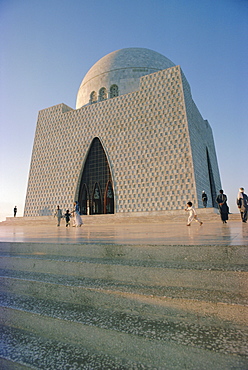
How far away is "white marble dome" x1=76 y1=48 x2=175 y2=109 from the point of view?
27337 millimetres

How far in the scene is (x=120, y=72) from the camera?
1091 inches

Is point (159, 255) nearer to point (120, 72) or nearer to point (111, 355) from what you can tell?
point (111, 355)

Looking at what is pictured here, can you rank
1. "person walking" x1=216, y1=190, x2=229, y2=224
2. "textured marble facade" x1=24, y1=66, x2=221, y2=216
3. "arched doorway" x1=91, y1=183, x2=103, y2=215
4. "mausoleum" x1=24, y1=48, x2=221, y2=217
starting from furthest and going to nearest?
"arched doorway" x1=91, y1=183, x2=103, y2=215 < "mausoleum" x1=24, y1=48, x2=221, y2=217 < "textured marble facade" x1=24, y1=66, x2=221, y2=216 < "person walking" x1=216, y1=190, x2=229, y2=224

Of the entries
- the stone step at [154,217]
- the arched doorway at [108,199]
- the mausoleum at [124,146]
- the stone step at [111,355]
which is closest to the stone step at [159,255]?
the stone step at [111,355]

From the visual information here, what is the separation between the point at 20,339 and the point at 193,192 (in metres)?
18.8

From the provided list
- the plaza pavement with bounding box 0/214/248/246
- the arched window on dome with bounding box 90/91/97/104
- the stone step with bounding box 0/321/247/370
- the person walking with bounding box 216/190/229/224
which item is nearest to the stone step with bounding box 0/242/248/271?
the plaza pavement with bounding box 0/214/248/246

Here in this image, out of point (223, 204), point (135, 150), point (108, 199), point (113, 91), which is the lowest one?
point (223, 204)

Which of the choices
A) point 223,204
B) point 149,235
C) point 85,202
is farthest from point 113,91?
point 149,235

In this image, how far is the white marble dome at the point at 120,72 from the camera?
27.3 m

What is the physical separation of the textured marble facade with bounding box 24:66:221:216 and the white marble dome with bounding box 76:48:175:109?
3158 millimetres

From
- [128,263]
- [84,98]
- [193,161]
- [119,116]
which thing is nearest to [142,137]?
[119,116]

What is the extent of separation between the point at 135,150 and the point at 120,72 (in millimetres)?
11285

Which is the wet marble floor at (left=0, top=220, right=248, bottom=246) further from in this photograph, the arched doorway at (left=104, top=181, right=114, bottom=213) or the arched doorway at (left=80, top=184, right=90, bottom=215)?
the arched doorway at (left=80, top=184, right=90, bottom=215)

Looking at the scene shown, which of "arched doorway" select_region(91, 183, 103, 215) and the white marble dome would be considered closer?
"arched doorway" select_region(91, 183, 103, 215)
